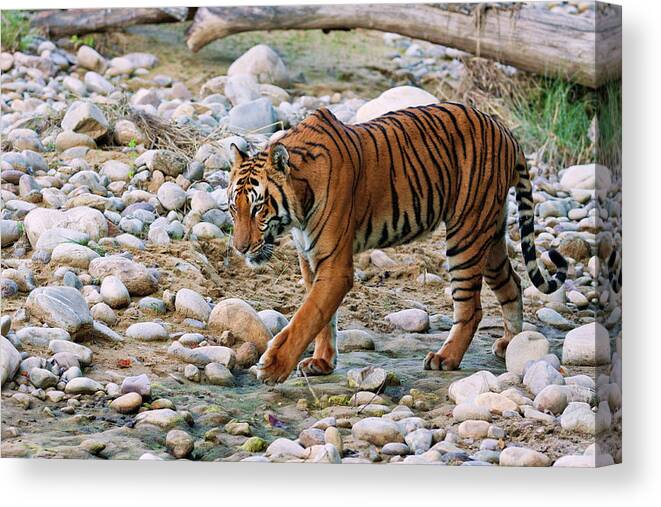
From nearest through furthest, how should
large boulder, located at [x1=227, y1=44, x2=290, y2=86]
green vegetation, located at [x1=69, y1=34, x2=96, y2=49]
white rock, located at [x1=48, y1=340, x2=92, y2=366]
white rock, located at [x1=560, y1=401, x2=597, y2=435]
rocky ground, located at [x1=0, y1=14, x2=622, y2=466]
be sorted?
white rock, located at [x1=560, y1=401, x2=597, y2=435], rocky ground, located at [x1=0, y1=14, x2=622, y2=466], white rock, located at [x1=48, y1=340, x2=92, y2=366], large boulder, located at [x1=227, y1=44, x2=290, y2=86], green vegetation, located at [x1=69, y1=34, x2=96, y2=49]

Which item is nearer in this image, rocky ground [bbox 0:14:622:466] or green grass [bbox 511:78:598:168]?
rocky ground [bbox 0:14:622:466]

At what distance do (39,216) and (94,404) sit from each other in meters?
0.95

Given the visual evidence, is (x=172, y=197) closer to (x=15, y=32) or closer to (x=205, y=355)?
(x=205, y=355)

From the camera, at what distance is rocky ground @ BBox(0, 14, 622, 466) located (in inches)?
195

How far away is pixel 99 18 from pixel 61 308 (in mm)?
1427

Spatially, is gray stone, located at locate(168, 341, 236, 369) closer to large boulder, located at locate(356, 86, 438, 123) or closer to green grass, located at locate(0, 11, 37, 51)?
large boulder, located at locate(356, 86, 438, 123)

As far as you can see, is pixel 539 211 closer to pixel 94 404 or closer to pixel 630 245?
pixel 630 245

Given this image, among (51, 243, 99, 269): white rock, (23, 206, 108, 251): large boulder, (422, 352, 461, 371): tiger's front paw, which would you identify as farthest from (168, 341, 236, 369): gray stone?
(422, 352, 461, 371): tiger's front paw

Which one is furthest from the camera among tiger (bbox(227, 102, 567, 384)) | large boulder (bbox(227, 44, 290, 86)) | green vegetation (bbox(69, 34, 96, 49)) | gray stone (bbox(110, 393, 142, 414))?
green vegetation (bbox(69, 34, 96, 49))

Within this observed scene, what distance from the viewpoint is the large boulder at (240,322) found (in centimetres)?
530

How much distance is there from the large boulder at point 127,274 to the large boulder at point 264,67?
105 cm

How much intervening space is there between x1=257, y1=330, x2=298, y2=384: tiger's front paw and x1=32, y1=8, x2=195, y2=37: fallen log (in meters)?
1.75

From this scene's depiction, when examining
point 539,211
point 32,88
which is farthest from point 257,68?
point 539,211

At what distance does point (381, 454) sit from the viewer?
4.96 meters
